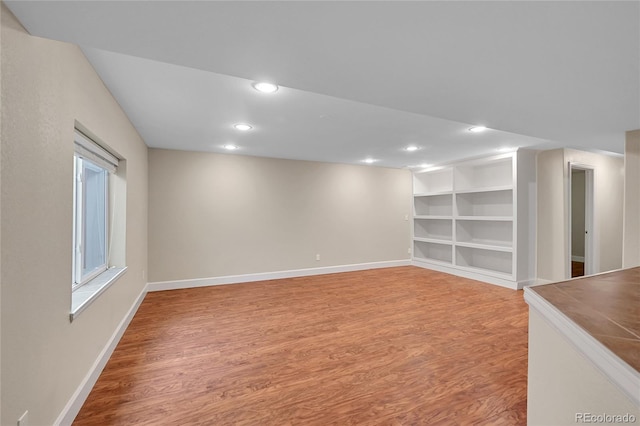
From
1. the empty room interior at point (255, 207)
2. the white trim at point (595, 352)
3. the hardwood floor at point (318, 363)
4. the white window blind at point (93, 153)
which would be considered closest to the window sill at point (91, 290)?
the empty room interior at point (255, 207)

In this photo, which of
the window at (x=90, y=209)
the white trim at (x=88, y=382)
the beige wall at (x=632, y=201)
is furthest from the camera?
the beige wall at (x=632, y=201)

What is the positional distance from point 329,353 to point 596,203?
5469mm

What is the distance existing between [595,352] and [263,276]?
480 centimetres

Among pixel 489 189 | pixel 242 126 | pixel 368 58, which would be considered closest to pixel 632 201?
pixel 489 189

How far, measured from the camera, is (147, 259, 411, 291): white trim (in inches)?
174

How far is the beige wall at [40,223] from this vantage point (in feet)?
3.59

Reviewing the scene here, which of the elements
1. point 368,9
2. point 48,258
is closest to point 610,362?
point 368,9

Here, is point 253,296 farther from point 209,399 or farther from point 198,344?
point 209,399

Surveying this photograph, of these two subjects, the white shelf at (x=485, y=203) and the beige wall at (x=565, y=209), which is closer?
the beige wall at (x=565, y=209)

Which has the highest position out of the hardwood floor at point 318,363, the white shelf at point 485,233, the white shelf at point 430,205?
the white shelf at point 430,205

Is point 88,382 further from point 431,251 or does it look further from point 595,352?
point 431,251

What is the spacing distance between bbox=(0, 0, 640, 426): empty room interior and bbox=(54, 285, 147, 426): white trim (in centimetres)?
2

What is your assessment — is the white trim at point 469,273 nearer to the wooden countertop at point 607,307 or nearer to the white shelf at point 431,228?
the white shelf at point 431,228

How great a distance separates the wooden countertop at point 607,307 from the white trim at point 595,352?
1cm
